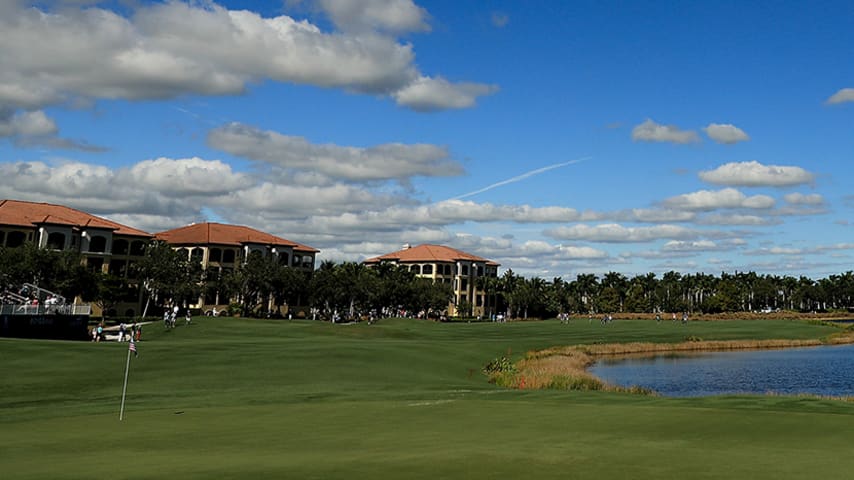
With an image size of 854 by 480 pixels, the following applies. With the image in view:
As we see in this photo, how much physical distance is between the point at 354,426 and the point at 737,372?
46514mm

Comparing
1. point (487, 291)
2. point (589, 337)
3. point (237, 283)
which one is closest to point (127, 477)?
point (589, 337)

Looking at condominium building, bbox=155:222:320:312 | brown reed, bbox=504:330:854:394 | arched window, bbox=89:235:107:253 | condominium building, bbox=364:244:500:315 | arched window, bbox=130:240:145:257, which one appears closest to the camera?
brown reed, bbox=504:330:854:394

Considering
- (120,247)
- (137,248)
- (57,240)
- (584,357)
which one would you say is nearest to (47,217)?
(57,240)

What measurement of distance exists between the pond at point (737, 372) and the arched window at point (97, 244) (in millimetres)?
86566

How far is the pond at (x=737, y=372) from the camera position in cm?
4843

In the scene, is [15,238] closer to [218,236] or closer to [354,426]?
[218,236]

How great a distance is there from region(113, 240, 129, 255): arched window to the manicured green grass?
7989 cm

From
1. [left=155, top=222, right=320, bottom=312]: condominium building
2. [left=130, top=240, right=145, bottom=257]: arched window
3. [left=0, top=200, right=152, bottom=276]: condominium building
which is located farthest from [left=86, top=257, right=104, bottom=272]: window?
[left=155, top=222, right=320, bottom=312]: condominium building

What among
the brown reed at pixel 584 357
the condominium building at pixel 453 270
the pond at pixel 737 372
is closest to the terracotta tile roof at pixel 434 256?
the condominium building at pixel 453 270

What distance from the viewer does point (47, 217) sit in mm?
113250

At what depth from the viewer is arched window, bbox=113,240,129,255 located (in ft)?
398

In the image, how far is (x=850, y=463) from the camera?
15531mm

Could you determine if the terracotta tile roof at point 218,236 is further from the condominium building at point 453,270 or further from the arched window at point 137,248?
the condominium building at point 453,270

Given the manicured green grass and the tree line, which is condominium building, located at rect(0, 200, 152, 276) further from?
the manicured green grass
